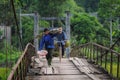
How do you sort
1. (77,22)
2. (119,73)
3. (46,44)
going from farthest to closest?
(77,22)
(46,44)
(119,73)

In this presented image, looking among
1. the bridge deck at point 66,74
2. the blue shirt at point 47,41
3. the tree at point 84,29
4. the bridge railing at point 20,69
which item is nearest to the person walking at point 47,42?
the blue shirt at point 47,41

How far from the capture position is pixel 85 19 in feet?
106

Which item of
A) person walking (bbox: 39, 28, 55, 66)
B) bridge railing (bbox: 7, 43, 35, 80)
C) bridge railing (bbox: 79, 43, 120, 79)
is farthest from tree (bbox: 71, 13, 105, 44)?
bridge railing (bbox: 7, 43, 35, 80)

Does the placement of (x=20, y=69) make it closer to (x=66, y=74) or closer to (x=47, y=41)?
(x=66, y=74)

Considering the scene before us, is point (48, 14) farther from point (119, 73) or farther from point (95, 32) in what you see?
point (119, 73)

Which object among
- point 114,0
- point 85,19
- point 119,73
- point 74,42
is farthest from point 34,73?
point 85,19

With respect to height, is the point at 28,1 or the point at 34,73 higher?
the point at 28,1

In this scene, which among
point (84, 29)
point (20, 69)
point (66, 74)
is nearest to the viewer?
point (20, 69)

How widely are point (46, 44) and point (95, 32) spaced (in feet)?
72.8

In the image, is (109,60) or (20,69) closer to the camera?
(20,69)

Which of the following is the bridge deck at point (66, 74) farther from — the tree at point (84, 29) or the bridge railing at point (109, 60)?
the tree at point (84, 29)

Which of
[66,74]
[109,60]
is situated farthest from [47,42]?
[109,60]

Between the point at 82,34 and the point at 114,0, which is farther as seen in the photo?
the point at 82,34

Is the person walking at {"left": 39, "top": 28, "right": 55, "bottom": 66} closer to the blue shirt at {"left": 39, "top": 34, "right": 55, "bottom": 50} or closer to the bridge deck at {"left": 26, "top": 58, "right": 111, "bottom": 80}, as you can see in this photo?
the blue shirt at {"left": 39, "top": 34, "right": 55, "bottom": 50}
